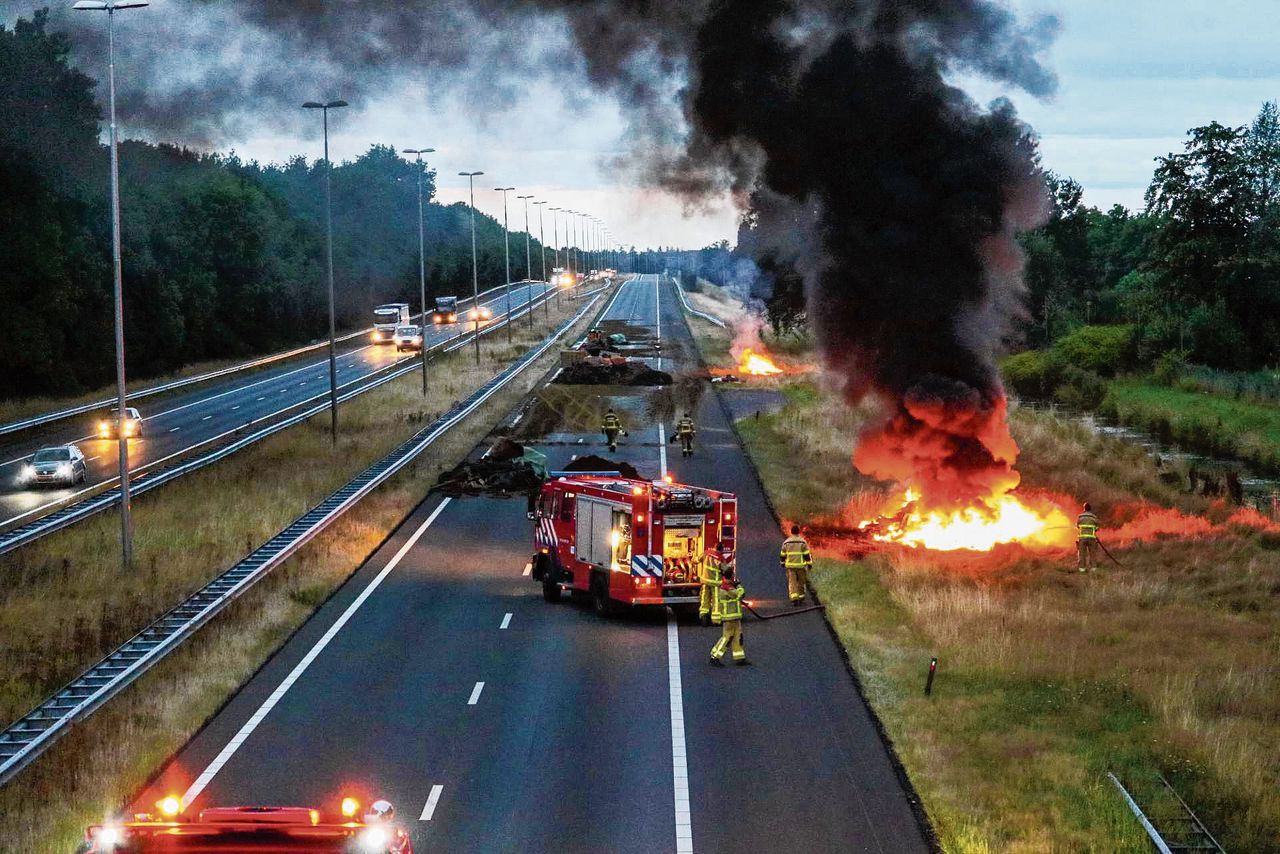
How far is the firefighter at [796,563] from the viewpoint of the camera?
3192cm

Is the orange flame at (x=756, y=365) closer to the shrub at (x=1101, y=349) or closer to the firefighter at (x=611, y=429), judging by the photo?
the shrub at (x=1101, y=349)

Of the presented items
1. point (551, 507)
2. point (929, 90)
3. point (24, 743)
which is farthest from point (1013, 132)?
point (24, 743)

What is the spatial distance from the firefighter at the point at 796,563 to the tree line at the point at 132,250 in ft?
180

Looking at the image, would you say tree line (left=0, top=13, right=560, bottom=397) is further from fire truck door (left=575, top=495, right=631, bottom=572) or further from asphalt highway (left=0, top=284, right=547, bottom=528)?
→ fire truck door (left=575, top=495, right=631, bottom=572)

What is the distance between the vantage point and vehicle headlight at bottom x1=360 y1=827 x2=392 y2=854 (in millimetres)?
10211

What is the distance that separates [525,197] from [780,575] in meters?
114

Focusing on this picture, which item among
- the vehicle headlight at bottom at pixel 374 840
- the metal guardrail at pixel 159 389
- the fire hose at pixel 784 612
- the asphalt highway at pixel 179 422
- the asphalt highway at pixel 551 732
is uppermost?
the vehicle headlight at bottom at pixel 374 840

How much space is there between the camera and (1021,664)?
2631cm

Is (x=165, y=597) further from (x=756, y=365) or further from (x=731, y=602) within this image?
(x=756, y=365)

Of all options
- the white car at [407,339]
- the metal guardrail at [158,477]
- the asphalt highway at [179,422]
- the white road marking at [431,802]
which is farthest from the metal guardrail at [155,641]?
the white car at [407,339]

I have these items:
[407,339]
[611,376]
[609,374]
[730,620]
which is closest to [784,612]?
[730,620]

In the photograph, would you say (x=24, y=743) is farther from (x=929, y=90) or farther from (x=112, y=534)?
(x=929, y=90)

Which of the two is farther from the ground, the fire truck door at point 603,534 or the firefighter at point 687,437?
the fire truck door at point 603,534

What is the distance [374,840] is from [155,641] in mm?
17731
